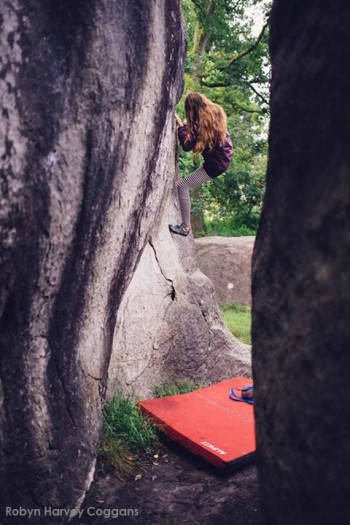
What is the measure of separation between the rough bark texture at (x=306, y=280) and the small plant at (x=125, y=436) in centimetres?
191

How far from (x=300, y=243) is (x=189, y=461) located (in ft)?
8.39

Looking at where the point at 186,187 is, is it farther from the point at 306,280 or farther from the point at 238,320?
the point at 306,280

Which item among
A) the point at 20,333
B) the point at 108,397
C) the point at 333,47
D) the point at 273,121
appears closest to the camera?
the point at 333,47

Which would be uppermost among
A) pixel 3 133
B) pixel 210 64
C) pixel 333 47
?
pixel 210 64

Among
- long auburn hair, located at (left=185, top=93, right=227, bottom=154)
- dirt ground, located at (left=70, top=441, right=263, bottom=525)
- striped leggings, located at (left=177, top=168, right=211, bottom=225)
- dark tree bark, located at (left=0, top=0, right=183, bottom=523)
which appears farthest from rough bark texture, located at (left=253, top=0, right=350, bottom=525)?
striped leggings, located at (left=177, top=168, right=211, bottom=225)

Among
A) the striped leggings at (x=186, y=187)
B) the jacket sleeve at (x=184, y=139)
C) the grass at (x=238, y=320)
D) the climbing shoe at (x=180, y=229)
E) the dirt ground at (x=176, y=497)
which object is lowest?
the grass at (x=238, y=320)

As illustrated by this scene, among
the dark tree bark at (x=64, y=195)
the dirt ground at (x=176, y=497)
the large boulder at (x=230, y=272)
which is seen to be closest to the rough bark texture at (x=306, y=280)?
the dark tree bark at (x=64, y=195)

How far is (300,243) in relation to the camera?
1.75 m

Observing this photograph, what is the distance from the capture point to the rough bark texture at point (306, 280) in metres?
1.62

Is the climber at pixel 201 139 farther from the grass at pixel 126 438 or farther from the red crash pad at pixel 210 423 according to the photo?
the grass at pixel 126 438

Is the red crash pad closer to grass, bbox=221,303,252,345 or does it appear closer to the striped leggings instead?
the striped leggings

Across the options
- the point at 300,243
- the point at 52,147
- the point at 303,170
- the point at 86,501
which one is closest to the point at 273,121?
the point at 303,170

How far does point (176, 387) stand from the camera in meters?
4.89

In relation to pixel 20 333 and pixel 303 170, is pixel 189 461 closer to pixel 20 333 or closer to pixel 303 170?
pixel 20 333
